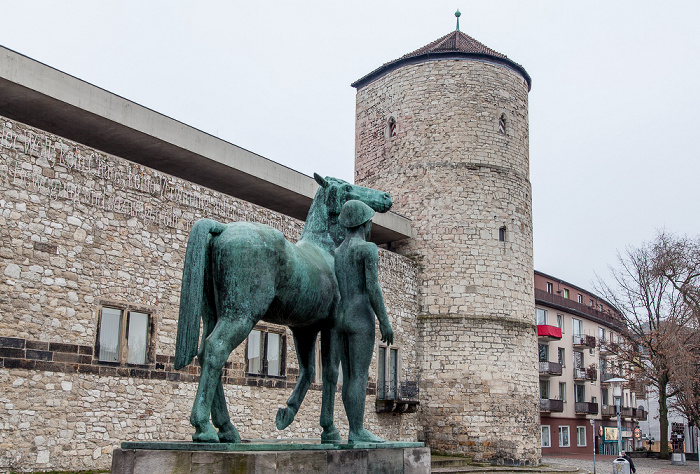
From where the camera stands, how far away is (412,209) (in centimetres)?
2383

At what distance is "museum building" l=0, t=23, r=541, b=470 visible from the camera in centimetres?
1248

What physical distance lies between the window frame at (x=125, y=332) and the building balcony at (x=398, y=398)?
843 cm

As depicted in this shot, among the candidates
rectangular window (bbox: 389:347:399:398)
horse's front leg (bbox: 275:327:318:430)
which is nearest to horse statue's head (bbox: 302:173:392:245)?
horse's front leg (bbox: 275:327:318:430)

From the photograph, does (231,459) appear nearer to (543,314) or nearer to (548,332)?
(548,332)

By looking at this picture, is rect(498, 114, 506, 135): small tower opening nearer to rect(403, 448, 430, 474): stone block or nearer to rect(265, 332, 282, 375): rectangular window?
rect(265, 332, 282, 375): rectangular window

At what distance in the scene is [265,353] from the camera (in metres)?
17.3

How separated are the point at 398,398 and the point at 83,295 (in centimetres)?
1087

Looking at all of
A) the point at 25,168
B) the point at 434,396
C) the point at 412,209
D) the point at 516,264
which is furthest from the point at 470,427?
the point at 25,168

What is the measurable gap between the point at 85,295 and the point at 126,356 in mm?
1433

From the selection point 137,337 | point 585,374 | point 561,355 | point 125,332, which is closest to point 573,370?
point 585,374

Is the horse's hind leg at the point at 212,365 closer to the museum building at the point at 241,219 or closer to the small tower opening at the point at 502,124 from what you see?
the museum building at the point at 241,219

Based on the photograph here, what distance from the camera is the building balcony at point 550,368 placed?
38.2 m

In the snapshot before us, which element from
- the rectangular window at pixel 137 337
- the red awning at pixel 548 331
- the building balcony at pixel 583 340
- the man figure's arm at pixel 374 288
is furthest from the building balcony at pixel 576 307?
the man figure's arm at pixel 374 288

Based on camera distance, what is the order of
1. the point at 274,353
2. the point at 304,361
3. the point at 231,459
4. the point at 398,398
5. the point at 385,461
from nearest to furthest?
the point at 231,459 < the point at 385,461 < the point at 304,361 < the point at 274,353 < the point at 398,398
